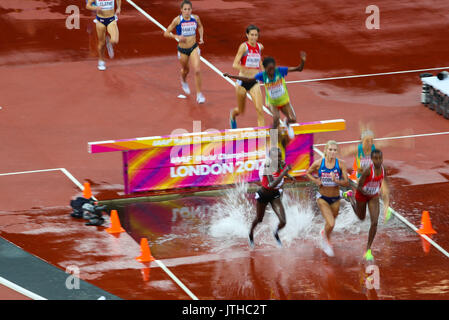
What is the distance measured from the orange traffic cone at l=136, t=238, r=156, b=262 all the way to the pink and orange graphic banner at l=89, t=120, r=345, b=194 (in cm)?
288

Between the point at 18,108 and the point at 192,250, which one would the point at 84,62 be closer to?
the point at 18,108

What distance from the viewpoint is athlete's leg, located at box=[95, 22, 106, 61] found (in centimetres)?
2577

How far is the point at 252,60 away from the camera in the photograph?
2081 cm

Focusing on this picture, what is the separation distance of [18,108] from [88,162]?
3758 millimetres

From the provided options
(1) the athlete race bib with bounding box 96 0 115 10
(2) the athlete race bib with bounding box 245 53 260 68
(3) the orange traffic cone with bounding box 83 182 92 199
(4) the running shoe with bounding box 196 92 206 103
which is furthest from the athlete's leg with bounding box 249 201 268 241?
(1) the athlete race bib with bounding box 96 0 115 10

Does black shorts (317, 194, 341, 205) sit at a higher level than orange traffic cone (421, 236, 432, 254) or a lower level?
higher

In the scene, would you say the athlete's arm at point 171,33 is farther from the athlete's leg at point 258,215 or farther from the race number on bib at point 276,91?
the athlete's leg at point 258,215

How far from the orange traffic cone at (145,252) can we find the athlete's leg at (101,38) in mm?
10138

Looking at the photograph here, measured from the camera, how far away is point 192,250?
57.3 ft

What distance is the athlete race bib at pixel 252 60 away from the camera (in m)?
20.8

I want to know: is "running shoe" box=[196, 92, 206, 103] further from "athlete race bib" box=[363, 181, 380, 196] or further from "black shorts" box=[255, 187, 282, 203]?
"athlete race bib" box=[363, 181, 380, 196]

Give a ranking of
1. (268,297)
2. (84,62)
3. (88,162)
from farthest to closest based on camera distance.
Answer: (84,62), (88,162), (268,297)

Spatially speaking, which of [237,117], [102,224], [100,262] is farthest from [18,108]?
[100,262]

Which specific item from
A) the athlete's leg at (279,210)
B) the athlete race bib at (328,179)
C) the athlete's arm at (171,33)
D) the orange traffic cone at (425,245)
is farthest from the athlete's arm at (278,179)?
the athlete's arm at (171,33)
